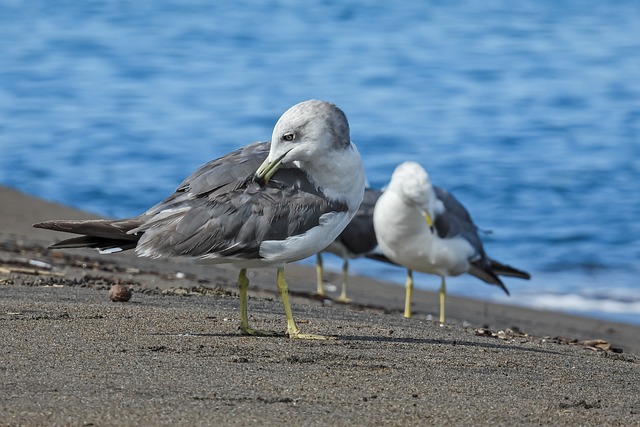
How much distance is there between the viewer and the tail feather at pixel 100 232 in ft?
17.2

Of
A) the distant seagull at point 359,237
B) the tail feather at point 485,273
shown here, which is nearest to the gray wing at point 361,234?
the distant seagull at point 359,237

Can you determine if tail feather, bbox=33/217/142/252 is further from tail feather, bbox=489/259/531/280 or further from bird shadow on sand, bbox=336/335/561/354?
tail feather, bbox=489/259/531/280

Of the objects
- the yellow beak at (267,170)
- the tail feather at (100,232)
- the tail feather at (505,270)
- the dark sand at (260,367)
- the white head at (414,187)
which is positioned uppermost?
the white head at (414,187)

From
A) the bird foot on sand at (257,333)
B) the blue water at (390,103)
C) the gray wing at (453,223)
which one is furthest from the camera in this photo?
the blue water at (390,103)

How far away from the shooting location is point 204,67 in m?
25.8

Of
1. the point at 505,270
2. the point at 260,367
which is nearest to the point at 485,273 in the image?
the point at 505,270

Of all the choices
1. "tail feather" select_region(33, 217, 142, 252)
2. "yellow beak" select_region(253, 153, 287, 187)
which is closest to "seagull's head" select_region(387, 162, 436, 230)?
"yellow beak" select_region(253, 153, 287, 187)

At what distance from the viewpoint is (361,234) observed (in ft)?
33.9

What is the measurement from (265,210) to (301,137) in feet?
1.21

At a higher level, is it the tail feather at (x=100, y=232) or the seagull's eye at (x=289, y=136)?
the seagull's eye at (x=289, y=136)

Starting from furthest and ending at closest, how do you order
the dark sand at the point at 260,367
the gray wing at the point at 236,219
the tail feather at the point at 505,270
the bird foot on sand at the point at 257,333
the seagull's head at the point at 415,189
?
the tail feather at the point at 505,270 → the seagull's head at the point at 415,189 → the bird foot on sand at the point at 257,333 → the gray wing at the point at 236,219 → the dark sand at the point at 260,367

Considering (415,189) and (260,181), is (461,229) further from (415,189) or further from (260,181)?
(260,181)

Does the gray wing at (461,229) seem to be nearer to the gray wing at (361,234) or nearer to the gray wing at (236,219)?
the gray wing at (361,234)

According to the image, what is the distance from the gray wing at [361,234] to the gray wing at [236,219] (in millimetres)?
4911
